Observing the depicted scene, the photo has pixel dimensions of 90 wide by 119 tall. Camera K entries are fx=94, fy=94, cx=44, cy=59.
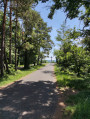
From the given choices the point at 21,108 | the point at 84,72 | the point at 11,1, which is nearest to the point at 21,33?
the point at 11,1

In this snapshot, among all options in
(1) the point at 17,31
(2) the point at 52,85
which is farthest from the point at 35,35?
(2) the point at 52,85

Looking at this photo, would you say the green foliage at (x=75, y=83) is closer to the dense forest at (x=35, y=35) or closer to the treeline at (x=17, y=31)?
the dense forest at (x=35, y=35)

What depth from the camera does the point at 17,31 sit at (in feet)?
52.5

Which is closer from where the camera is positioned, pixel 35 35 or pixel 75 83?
pixel 75 83

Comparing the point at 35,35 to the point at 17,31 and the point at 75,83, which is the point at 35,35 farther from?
the point at 75,83

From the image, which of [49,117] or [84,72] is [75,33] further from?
[84,72]

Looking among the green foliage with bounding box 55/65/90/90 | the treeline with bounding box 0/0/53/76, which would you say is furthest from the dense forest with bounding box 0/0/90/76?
the green foliage with bounding box 55/65/90/90

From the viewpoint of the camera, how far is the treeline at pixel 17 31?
1012 cm

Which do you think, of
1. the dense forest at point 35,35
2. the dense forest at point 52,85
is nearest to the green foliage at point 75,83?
the dense forest at point 52,85

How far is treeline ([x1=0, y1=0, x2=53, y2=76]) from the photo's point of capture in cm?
1012

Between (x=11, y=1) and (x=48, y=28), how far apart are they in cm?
1800

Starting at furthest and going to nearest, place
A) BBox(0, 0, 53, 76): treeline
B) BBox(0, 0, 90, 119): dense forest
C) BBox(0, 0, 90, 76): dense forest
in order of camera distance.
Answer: BBox(0, 0, 53, 76): treeline < BBox(0, 0, 90, 76): dense forest < BBox(0, 0, 90, 119): dense forest

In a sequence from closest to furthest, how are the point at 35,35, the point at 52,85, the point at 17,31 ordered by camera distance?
the point at 52,85
the point at 17,31
the point at 35,35

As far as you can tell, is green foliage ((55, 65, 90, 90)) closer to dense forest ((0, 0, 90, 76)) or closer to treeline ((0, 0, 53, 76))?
dense forest ((0, 0, 90, 76))
